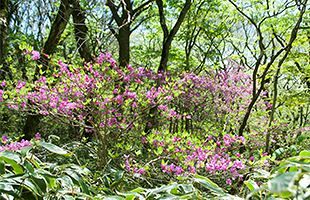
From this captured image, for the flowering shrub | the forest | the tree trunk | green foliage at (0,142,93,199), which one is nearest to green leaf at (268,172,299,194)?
the forest

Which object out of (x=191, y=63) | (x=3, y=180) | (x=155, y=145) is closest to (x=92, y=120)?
(x=155, y=145)

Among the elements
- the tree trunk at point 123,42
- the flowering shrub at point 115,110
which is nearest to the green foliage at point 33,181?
the flowering shrub at point 115,110

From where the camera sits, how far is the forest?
78 centimetres

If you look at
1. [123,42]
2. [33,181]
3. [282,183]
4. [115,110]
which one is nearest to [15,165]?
[33,181]

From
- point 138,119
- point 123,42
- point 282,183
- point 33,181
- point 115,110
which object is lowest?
point 138,119

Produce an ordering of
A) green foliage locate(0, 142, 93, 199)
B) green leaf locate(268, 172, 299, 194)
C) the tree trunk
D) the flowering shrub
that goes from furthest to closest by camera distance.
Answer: the tree trunk → the flowering shrub → green foliage locate(0, 142, 93, 199) → green leaf locate(268, 172, 299, 194)

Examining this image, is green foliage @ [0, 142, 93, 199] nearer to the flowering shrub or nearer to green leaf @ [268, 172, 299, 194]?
green leaf @ [268, 172, 299, 194]

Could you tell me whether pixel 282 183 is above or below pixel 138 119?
above

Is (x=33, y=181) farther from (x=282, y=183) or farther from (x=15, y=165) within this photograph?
(x=282, y=183)

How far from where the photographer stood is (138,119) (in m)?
4.10

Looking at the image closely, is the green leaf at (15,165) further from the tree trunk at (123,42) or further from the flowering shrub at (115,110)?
the tree trunk at (123,42)

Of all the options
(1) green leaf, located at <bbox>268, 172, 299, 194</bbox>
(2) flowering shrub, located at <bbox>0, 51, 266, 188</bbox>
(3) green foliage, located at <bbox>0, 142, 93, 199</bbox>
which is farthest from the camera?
(2) flowering shrub, located at <bbox>0, 51, 266, 188</bbox>

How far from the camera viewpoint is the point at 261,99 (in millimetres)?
7672

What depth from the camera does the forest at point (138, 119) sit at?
2.55 ft
